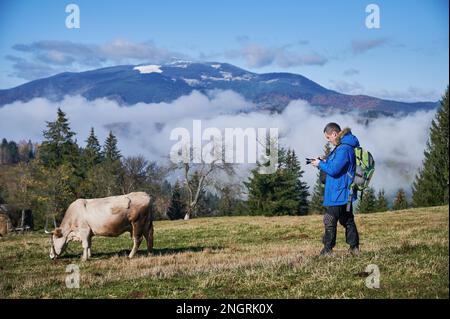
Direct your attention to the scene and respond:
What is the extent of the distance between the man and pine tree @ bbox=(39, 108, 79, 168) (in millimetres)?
65420

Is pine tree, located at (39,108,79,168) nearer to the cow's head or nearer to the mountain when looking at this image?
the mountain

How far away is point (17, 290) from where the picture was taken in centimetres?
921

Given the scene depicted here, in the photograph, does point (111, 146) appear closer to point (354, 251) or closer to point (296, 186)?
point (296, 186)

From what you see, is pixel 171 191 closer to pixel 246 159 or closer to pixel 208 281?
pixel 246 159

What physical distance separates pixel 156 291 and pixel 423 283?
4072mm

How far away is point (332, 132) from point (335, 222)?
1.91 metres

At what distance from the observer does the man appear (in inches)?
394

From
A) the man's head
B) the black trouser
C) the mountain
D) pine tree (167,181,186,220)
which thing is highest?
the mountain

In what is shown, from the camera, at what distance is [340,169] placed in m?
10.0

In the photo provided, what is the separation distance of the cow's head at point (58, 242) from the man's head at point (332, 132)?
32.2 ft

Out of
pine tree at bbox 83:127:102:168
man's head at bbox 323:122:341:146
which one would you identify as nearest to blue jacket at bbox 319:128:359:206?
man's head at bbox 323:122:341:146

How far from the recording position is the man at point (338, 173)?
10.0m

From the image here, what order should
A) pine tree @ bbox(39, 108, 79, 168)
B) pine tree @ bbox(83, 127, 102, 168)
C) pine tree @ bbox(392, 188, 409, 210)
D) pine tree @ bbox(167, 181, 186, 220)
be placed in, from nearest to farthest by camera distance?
pine tree @ bbox(39, 108, 79, 168) → pine tree @ bbox(83, 127, 102, 168) → pine tree @ bbox(167, 181, 186, 220) → pine tree @ bbox(392, 188, 409, 210)

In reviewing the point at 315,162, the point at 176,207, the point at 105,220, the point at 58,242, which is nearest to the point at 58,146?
the point at 176,207
